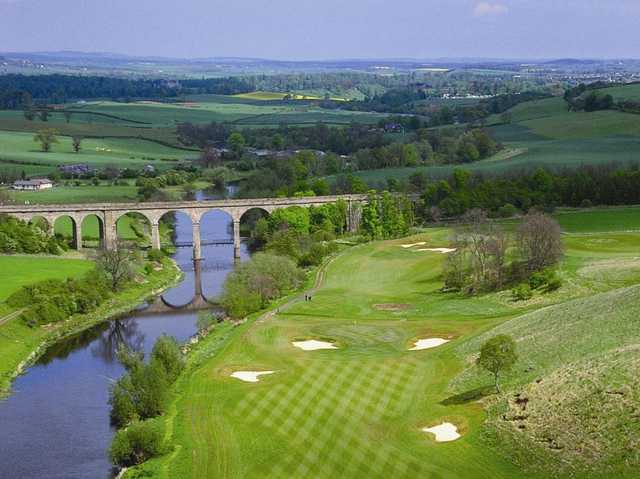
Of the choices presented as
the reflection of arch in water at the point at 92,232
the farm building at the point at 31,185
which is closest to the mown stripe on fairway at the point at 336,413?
the reflection of arch in water at the point at 92,232

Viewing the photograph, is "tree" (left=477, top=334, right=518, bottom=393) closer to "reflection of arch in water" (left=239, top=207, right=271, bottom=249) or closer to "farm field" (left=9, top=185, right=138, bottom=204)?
"reflection of arch in water" (left=239, top=207, right=271, bottom=249)

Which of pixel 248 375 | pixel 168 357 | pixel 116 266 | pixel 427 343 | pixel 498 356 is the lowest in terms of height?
pixel 116 266

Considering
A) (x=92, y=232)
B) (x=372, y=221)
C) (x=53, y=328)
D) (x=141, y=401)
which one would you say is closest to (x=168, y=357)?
(x=141, y=401)

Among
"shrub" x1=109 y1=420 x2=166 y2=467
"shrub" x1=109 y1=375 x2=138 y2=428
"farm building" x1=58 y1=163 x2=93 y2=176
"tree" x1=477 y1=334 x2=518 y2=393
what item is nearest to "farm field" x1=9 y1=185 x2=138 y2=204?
"farm building" x1=58 y1=163 x2=93 y2=176

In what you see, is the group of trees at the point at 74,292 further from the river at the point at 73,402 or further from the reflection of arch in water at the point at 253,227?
the reflection of arch in water at the point at 253,227

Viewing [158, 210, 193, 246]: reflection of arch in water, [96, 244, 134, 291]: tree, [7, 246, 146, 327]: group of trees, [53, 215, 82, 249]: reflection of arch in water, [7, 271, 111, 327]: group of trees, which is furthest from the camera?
[158, 210, 193, 246]: reflection of arch in water

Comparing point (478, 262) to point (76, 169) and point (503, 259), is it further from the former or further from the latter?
point (76, 169)
